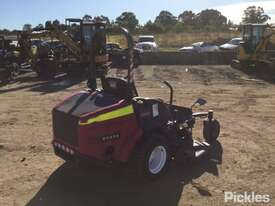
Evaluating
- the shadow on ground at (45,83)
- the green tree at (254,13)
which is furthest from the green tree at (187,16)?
the shadow on ground at (45,83)

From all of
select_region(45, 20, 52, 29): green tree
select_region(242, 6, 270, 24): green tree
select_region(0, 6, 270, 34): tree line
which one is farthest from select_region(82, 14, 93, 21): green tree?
select_region(242, 6, 270, 24): green tree

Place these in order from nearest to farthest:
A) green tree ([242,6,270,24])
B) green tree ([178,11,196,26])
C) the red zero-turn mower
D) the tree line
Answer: the red zero-turn mower
the tree line
green tree ([242,6,270,24])
green tree ([178,11,196,26])

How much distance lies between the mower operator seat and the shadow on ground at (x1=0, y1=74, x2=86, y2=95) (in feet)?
29.1

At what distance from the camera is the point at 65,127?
19.6 ft

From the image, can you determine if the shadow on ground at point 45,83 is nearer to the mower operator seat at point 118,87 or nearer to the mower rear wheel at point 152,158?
the mower operator seat at point 118,87

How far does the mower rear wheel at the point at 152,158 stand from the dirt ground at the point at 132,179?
19cm

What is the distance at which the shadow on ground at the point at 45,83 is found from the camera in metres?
15.7

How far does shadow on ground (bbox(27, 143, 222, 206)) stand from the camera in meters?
5.78

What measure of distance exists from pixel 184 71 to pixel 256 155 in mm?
14151

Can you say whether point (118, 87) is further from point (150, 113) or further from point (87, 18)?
point (87, 18)

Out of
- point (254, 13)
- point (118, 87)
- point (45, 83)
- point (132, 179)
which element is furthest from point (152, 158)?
point (254, 13)

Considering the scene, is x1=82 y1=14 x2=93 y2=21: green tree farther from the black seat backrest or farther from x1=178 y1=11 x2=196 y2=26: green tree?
x1=178 y1=11 x2=196 y2=26: green tree

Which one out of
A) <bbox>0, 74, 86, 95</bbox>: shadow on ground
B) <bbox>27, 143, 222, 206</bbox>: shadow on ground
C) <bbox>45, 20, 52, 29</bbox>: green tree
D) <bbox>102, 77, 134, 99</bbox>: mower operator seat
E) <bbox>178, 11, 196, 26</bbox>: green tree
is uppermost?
<bbox>178, 11, 196, 26</bbox>: green tree

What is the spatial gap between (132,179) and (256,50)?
1703 cm
